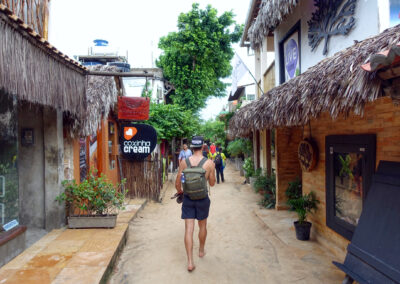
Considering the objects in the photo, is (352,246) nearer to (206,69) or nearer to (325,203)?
(325,203)

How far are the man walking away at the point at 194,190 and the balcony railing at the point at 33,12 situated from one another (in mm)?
3329

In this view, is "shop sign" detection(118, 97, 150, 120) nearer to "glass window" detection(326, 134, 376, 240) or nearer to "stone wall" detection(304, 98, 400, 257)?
"stone wall" detection(304, 98, 400, 257)

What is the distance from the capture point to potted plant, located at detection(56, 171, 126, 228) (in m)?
5.27

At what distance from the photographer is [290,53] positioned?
7.84 metres

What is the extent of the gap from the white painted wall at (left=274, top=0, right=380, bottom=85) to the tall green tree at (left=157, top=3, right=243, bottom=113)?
12.1 metres

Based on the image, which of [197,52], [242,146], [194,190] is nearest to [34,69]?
[194,190]

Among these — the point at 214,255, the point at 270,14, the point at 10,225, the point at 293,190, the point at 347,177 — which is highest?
the point at 270,14

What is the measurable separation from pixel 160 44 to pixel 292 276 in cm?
2001

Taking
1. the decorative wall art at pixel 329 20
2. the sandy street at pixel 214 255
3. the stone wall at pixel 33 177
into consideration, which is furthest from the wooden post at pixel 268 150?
the stone wall at pixel 33 177

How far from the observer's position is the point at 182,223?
6.80 meters

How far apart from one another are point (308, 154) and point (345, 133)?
114 centimetres

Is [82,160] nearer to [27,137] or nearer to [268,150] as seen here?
[27,137]

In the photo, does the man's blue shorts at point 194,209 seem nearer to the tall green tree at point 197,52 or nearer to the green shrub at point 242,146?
the green shrub at point 242,146

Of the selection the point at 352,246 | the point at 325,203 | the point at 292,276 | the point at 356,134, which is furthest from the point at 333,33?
the point at 292,276
